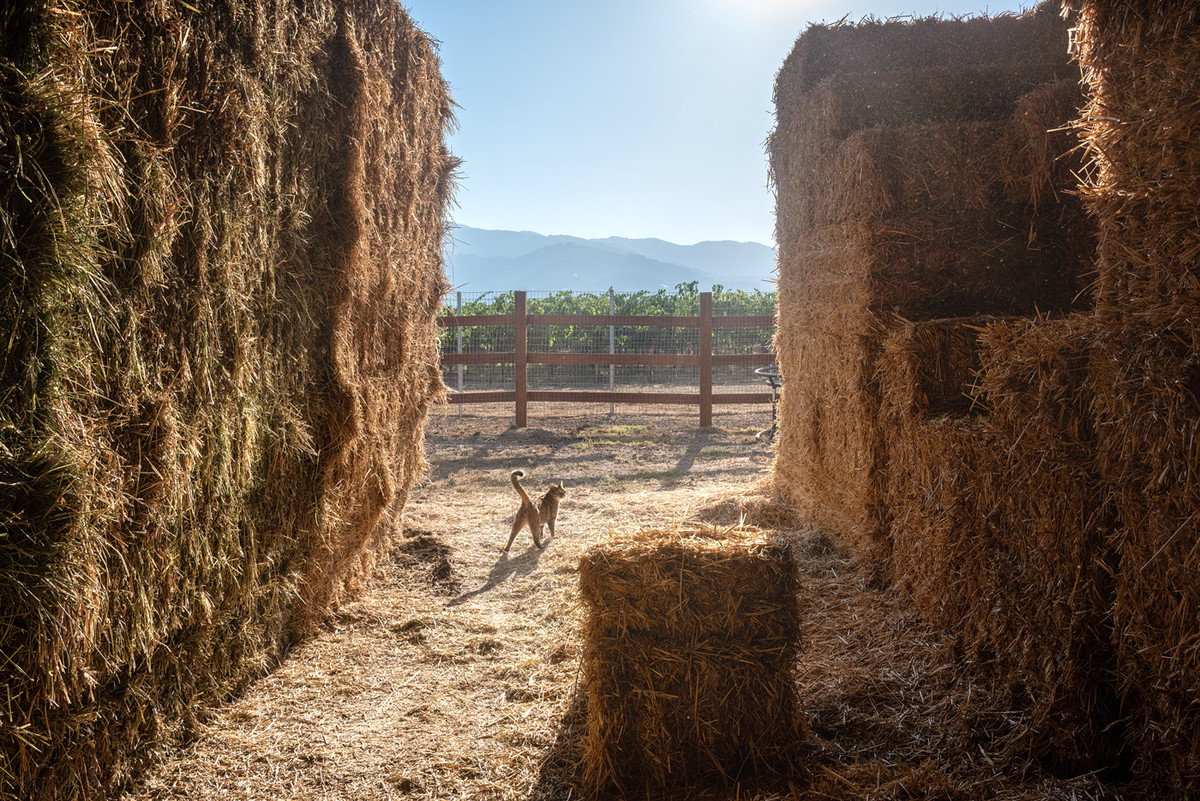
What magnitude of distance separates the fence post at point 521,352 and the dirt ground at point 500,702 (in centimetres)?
568

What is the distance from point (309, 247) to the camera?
3449 millimetres

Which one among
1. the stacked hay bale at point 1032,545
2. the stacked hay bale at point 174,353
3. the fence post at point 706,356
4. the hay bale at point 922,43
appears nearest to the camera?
the stacked hay bale at point 174,353

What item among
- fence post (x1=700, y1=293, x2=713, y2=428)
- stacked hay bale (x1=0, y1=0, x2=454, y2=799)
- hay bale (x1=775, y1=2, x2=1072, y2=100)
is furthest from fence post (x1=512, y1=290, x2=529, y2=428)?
stacked hay bale (x1=0, y1=0, x2=454, y2=799)

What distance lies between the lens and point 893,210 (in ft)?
14.4

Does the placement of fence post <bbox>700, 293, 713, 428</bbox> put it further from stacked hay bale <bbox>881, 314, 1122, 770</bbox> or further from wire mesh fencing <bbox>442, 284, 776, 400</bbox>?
stacked hay bale <bbox>881, 314, 1122, 770</bbox>

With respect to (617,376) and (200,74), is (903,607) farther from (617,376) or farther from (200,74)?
(617,376)

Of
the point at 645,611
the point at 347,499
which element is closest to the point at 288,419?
the point at 347,499

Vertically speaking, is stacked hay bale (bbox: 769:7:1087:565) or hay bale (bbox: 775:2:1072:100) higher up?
hay bale (bbox: 775:2:1072:100)

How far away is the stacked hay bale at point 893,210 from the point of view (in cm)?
425

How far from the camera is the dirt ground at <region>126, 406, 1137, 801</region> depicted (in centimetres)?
236

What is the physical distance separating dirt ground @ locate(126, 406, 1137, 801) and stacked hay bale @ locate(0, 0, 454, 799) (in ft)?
0.95

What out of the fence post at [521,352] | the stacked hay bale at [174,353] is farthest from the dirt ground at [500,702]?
the fence post at [521,352]

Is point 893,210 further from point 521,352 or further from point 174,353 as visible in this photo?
point 521,352

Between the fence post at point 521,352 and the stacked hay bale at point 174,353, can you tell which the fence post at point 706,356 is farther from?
the stacked hay bale at point 174,353
